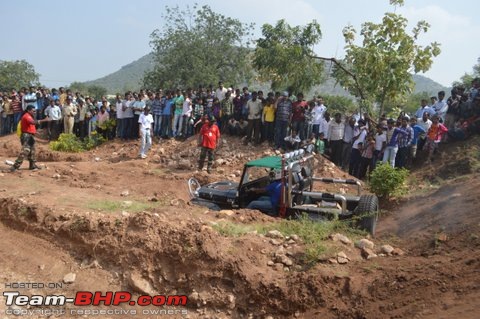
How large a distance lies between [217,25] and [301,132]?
18902 mm

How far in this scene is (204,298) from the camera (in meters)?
6.10

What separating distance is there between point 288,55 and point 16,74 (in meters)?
41.7

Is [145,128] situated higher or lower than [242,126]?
lower

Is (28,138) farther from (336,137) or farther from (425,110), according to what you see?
(425,110)

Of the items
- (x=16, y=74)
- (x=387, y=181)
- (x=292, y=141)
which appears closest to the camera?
(x=387, y=181)

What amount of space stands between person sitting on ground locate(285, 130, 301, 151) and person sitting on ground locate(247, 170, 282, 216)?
479cm

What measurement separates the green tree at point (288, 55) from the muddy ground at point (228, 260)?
6.04 metres

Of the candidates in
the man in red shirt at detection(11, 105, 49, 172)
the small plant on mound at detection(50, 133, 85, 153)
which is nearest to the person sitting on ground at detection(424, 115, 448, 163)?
the man in red shirt at detection(11, 105, 49, 172)

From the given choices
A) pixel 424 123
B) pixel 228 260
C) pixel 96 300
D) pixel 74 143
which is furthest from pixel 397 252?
pixel 74 143

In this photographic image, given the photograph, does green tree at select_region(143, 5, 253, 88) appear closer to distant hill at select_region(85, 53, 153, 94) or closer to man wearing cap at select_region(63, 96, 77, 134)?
man wearing cap at select_region(63, 96, 77, 134)

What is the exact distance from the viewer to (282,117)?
1308cm

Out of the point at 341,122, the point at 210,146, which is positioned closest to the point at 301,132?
the point at 341,122

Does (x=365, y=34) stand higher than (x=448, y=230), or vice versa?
(x=365, y=34)

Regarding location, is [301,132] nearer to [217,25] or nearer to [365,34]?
[365,34]
